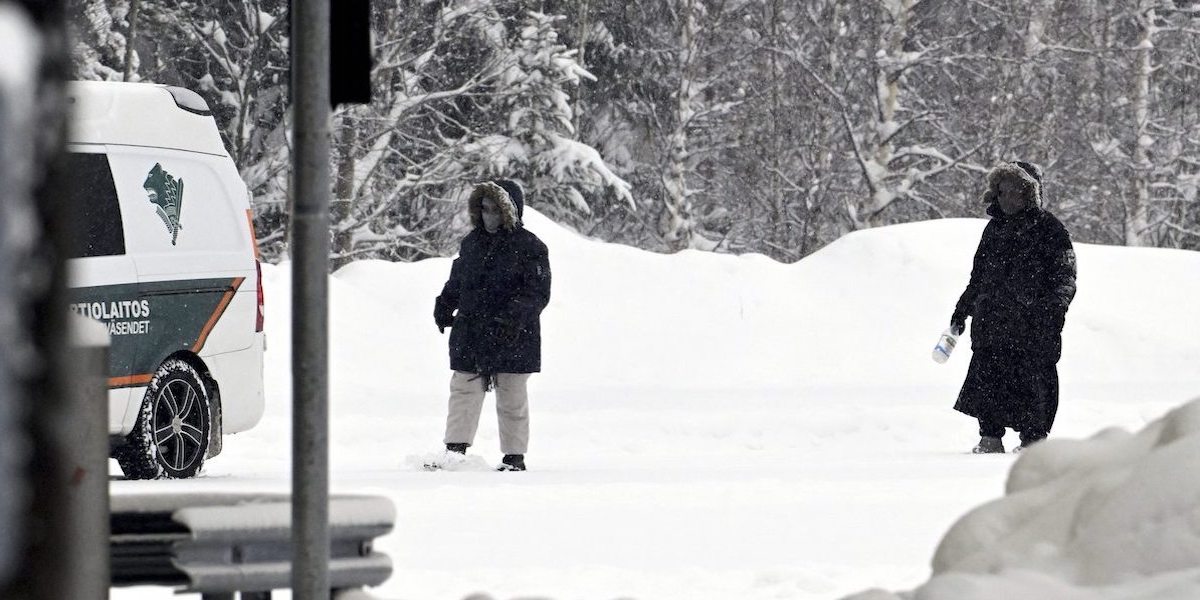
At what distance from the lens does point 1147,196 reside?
27.7 meters

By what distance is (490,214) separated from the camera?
30.3 feet

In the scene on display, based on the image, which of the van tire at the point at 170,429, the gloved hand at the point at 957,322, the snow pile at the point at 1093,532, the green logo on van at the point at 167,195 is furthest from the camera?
the gloved hand at the point at 957,322

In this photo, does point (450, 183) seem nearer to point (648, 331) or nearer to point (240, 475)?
point (648, 331)

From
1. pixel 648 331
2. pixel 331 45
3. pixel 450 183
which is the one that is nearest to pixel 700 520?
pixel 331 45

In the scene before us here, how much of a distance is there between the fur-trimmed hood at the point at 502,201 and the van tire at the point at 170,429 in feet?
5.70

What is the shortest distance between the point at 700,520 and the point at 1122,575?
380 cm

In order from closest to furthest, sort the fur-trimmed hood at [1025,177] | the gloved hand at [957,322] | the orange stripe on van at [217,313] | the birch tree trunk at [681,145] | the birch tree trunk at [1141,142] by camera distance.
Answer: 1. the orange stripe on van at [217,313]
2. the fur-trimmed hood at [1025,177]
3. the gloved hand at [957,322]
4. the birch tree trunk at [681,145]
5. the birch tree trunk at [1141,142]

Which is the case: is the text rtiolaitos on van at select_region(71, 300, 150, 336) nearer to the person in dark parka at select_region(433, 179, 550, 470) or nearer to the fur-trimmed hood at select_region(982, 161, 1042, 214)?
the person in dark parka at select_region(433, 179, 550, 470)

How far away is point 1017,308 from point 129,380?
16.1ft

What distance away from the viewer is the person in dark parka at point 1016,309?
369 inches

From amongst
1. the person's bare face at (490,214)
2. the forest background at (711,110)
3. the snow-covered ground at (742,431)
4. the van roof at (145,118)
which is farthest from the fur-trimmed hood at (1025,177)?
the forest background at (711,110)

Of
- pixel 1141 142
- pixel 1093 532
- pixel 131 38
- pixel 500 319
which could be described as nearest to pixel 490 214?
pixel 500 319

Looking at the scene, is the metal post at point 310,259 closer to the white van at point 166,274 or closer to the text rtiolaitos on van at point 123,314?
the white van at point 166,274

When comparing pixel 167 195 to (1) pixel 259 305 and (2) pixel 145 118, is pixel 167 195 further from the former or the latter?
(1) pixel 259 305
